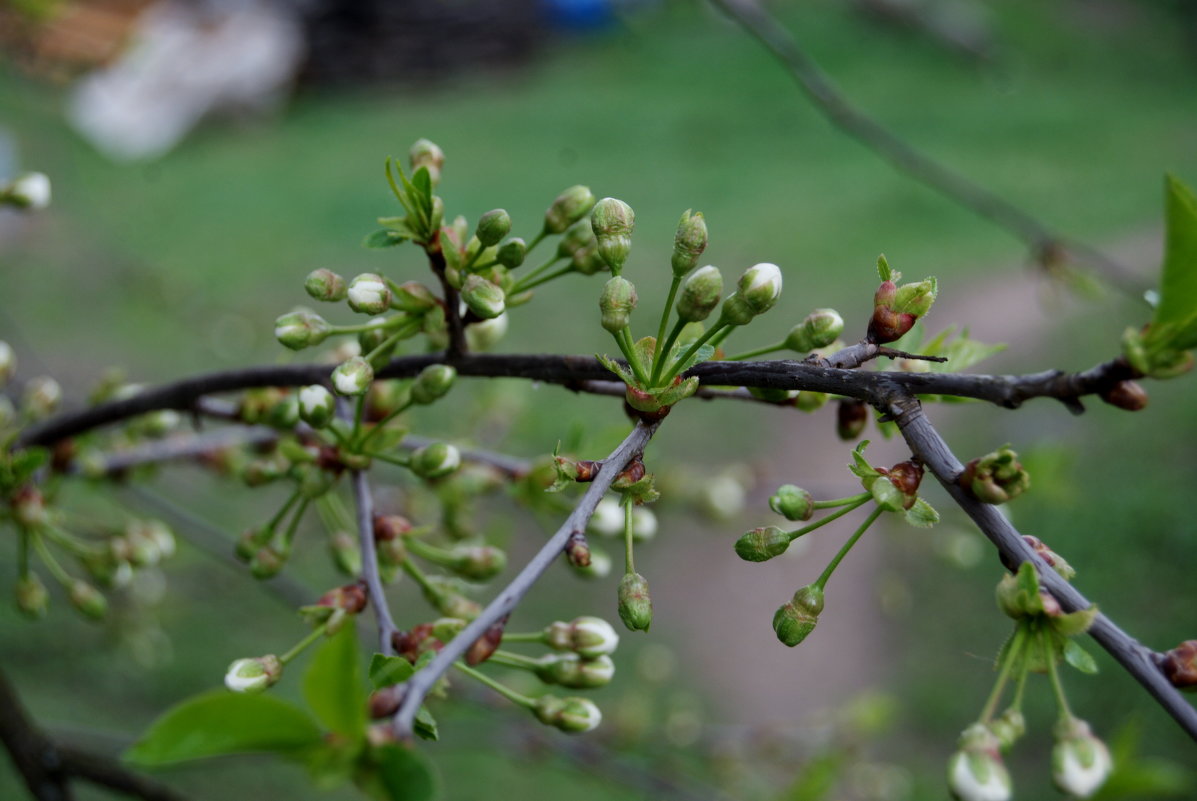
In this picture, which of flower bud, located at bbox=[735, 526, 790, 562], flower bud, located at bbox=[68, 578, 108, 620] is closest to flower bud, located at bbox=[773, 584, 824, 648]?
flower bud, located at bbox=[735, 526, 790, 562]

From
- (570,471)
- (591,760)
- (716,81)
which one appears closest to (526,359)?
(570,471)

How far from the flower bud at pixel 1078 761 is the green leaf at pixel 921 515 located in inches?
4.1

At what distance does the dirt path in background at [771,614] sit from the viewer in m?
3.03

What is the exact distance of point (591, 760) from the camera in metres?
1.40

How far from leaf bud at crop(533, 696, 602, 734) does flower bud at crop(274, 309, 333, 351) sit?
26 centimetres

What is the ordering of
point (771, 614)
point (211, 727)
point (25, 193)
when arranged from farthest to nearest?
point (771, 614), point (25, 193), point (211, 727)

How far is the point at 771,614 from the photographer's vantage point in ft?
11.1

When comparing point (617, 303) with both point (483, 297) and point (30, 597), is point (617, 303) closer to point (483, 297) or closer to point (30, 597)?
point (483, 297)

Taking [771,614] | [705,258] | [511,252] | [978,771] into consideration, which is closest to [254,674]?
[511,252]

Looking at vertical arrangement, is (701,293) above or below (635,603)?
above

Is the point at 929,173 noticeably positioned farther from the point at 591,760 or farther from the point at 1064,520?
the point at 1064,520

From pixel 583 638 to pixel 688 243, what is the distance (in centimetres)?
22

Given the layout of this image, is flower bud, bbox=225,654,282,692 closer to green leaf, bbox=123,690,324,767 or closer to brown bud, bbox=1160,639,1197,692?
green leaf, bbox=123,690,324,767

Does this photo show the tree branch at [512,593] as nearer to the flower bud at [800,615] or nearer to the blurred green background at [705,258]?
the flower bud at [800,615]
